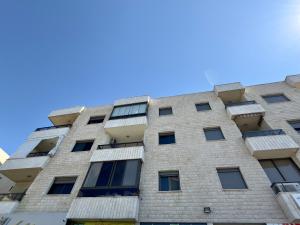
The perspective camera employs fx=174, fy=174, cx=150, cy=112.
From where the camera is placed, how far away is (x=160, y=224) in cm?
923

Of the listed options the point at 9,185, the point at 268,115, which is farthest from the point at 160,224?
the point at 9,185

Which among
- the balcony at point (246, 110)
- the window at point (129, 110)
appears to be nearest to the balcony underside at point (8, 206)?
the window at point (129, 110)

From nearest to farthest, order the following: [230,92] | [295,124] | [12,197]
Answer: [12,197], [295,124], [230,92]

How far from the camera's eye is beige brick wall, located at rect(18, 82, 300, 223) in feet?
30.4

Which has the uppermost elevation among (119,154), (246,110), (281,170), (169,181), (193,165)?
(246,110)

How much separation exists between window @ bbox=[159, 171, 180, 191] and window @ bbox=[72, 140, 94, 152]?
737cm

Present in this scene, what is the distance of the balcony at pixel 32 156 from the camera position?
14.1m

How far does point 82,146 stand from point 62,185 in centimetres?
376

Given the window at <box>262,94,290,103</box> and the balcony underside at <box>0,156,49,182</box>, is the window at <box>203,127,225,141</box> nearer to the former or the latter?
the window at <box>262,94,290,103</box>

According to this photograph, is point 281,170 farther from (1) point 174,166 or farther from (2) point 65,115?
(2) point 65,115

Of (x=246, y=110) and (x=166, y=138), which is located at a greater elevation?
(x=246, y=110)

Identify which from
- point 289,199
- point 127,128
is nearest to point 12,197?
point 127,128

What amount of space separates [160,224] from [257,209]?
504cm

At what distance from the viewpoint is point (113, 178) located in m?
11.2
